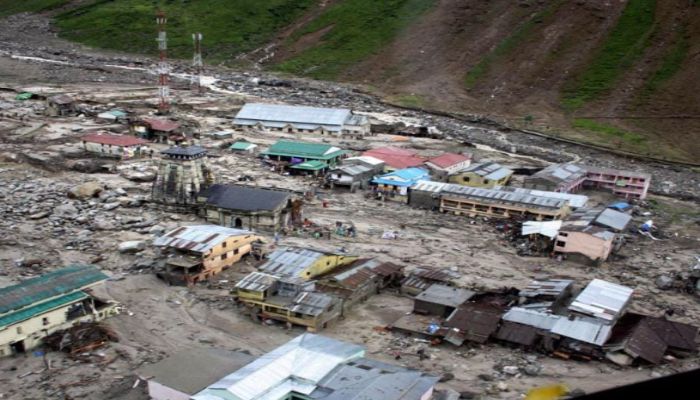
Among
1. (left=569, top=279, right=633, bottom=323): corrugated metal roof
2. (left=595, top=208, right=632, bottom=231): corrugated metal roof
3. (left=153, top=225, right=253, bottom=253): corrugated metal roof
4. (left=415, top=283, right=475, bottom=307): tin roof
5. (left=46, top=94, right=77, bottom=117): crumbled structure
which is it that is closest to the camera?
(left=569, top=279, right=633, bottom=323): corrugated metal roof

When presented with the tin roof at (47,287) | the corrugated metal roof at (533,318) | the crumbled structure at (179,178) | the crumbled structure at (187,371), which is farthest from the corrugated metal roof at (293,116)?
the crumbled structure at (187,371)

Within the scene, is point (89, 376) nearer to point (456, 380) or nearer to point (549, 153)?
point (456, 380)

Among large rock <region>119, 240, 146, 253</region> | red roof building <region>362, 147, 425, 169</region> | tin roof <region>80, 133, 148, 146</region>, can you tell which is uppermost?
red roof building <region>362, 147, 425, 169</region>

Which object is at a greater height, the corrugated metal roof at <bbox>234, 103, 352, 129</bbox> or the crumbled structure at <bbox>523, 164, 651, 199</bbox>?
the corrugated metal roof at <bbox>234, 103, 352, 129</bbox>

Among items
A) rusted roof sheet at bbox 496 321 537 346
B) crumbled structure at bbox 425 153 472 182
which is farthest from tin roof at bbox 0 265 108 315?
crumbled structure at bbox 425 153 472 182

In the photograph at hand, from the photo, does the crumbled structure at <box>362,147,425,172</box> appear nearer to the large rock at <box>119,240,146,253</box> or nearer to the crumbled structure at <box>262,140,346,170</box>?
the crumbled structure at <box>262,140,346,170</box>

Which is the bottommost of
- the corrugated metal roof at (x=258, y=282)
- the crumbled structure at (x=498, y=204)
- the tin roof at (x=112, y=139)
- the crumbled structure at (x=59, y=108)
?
the corrugated metal roof at (x=258, y=282)

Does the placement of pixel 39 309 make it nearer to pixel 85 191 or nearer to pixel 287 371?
pixel 287 371

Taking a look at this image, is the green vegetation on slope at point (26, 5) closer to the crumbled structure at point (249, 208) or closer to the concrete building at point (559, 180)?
the crumbled structure at point (249, 208)
